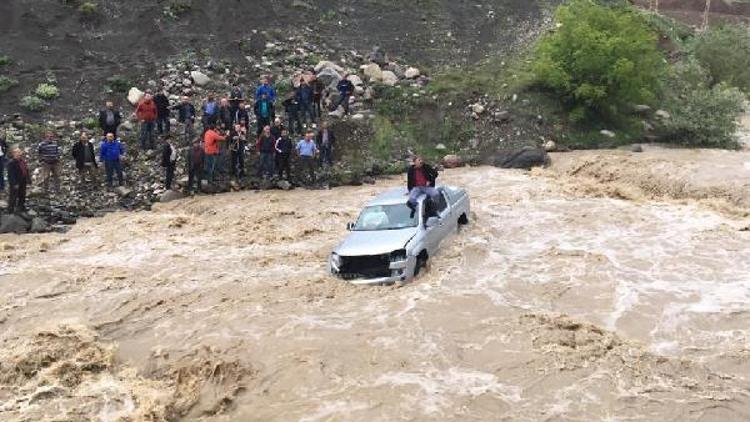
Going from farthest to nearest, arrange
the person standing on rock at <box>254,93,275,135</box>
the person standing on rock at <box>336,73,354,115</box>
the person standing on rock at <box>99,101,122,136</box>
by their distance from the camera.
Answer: the person standing on rock at <box>336,73,354,115</box>
the person standing on rock at <box>254,93,275,135</box>
the person standing on rock at <box>99,101,122,136</box>

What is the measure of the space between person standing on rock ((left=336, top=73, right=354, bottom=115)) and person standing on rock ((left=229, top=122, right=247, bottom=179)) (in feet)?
13.7

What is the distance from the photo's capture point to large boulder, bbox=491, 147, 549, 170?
2214 cm

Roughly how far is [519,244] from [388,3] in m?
20.4

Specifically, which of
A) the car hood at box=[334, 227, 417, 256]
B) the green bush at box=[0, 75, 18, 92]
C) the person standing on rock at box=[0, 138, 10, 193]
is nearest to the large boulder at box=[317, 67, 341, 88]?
the green bush at box=[0, 75, 18, 92]

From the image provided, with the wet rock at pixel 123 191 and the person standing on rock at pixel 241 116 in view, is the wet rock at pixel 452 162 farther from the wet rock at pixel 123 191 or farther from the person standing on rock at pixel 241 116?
the wet rock at pixel 123 191

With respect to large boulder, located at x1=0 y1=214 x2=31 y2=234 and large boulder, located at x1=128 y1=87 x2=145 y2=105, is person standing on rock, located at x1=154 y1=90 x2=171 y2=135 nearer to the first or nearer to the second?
large boulder, located at x1=128 y1=87 x2=145 y2=105

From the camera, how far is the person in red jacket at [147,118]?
67.5 ft

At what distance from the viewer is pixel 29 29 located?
25.2 m

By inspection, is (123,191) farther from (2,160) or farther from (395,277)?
(395,277)

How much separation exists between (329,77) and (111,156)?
844cm

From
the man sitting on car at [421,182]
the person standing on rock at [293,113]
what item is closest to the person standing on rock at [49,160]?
the person standing on rock at [293,113]

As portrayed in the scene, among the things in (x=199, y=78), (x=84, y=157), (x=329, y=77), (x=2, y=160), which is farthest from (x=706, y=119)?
(x=2, y=160)

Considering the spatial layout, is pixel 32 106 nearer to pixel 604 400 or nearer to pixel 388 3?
pixel 388 3

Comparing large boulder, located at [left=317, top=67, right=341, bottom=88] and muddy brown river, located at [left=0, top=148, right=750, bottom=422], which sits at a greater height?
large boulder, located at [left=317, top=67, right=341, bottom=88]
